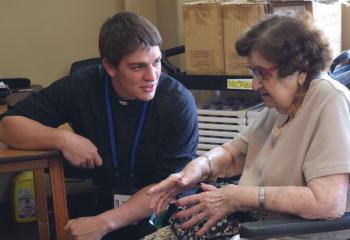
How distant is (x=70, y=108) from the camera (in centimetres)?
207

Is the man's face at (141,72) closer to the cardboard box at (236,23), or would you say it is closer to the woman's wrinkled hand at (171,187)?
the woman's wrinkled hand at (171,187)

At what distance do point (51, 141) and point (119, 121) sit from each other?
263 millimetres

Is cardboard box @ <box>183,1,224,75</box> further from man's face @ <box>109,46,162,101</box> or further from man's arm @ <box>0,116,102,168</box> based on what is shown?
man's arm @ <box>0,116,102,168</box>

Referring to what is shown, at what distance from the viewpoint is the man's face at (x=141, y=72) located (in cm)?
189

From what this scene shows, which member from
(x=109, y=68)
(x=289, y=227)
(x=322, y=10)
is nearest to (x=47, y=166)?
(x=109, y=68)

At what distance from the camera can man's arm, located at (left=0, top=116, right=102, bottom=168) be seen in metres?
1.87

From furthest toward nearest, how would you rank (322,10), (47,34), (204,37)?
1. (47,34)
2. (204,37)
3. (322,10)

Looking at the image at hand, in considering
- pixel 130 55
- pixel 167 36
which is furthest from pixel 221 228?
pixel 167 36

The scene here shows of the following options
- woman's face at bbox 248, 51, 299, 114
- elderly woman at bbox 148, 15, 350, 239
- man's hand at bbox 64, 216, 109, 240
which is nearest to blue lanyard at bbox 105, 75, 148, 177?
man's hand at bbox 64, 216, 109, 240

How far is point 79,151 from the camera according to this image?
6.16 feet

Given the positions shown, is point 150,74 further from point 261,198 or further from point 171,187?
point 261,198

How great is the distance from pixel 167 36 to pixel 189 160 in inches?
65.8

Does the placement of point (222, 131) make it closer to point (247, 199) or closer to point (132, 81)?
point (132, 81)

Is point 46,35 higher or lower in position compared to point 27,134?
higher
